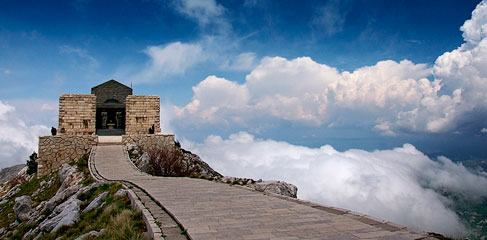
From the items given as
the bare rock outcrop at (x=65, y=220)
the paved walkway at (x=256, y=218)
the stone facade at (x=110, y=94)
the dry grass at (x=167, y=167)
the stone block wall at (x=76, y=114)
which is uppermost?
the stone facade at (x=110, y=94)

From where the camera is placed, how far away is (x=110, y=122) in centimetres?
3111

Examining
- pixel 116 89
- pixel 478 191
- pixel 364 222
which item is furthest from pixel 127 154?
pixel 478 191

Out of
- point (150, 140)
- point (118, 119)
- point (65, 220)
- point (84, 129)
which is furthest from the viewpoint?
point (118, 119)

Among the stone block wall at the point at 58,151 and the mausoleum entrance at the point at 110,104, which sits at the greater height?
the mausoleum entrance at the point at 110,104

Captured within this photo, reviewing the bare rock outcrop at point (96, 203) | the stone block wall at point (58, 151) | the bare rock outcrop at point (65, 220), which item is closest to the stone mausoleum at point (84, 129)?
the stone block wall at point (58, 151)

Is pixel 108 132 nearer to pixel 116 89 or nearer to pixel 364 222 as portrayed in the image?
pixel 116 89

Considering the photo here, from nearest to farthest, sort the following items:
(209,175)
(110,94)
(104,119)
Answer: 1. (209,175)
2. (104,119)
3. (110,94)

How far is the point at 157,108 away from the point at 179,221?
18905 millimetres

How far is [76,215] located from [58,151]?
12909 mm

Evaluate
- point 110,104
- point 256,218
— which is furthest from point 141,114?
point 256,218

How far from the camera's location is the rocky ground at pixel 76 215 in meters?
6.39

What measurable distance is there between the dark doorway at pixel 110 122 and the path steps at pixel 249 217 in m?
19.1

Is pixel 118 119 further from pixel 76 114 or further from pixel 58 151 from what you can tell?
pixel 58 151

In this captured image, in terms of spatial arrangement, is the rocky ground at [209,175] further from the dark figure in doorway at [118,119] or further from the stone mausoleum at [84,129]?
the dark figure in doorway at [118,119]
